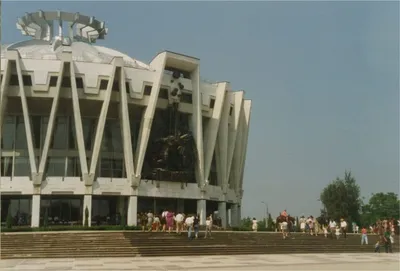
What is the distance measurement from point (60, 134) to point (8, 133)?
15.5ft

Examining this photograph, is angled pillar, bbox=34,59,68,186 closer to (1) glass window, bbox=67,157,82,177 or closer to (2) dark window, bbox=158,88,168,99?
(1) glass window, bbox=67,157,82,177

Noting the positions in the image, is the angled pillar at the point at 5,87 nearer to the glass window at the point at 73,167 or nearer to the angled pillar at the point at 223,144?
the glass window at the point at 73,167

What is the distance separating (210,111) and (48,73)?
16.5m

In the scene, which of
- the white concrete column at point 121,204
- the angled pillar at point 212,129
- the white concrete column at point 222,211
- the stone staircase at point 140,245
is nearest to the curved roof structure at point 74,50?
the angled pillar at point 212,129

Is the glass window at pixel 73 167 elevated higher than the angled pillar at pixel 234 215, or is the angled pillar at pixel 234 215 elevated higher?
the glass window at pixel 73 167

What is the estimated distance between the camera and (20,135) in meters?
50.2

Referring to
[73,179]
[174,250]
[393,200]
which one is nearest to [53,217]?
[73,179]

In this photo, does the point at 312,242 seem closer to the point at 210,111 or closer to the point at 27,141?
the point at 210,111

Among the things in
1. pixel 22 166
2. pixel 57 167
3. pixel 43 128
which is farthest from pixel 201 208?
pixel 22 166

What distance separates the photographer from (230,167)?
192ft

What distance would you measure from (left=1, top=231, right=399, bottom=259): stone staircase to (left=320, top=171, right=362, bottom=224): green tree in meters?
40.4

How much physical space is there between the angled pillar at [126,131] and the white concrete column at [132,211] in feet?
6.39

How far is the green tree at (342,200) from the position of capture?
76125mm

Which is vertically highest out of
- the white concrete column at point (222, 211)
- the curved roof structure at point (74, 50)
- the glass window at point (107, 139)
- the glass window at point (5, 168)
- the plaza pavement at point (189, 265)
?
the curved roof structure at point (74, 50)
